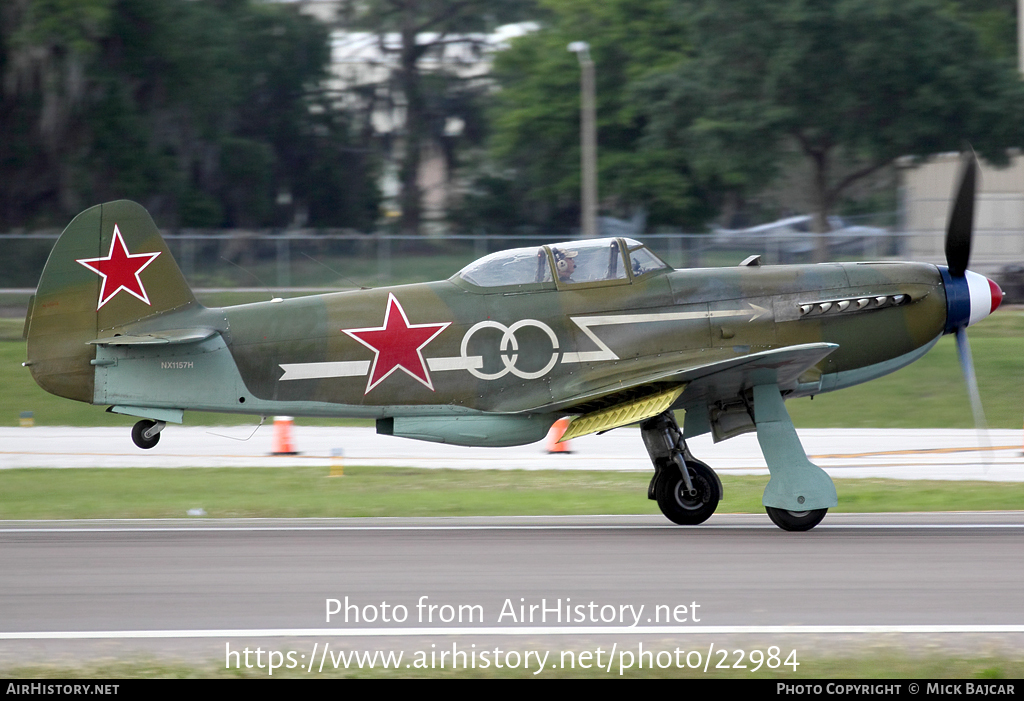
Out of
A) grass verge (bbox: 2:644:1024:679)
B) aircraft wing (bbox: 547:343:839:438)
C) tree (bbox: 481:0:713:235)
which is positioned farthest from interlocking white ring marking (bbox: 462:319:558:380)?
tree (bbox: 481:0:713:235)

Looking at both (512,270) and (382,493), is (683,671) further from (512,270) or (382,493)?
(382,493)

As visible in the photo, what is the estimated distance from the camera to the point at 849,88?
32.6 meters

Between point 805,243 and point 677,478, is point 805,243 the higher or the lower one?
the lower one

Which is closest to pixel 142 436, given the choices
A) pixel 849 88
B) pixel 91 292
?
pixel 91 292

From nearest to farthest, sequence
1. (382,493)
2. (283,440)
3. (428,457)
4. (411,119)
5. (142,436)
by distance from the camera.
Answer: (142,436)
(382,493)
(428,457)
(283,440)
(411,119)

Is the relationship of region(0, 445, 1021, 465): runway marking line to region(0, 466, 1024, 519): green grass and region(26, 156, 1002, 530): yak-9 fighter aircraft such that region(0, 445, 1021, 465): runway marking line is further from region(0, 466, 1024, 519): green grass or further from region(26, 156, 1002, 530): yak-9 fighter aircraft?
region(26, 156, 1002, 530): yak-9 fighter aircraft

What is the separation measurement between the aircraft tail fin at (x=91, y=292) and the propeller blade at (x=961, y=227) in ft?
23.1

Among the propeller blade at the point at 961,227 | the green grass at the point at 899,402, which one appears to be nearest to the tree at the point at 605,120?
the green grass at the point at 899,402

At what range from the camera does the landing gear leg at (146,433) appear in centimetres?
1034

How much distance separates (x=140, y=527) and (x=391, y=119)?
3722cm

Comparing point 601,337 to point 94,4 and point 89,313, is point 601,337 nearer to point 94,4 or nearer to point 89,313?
point 89,313

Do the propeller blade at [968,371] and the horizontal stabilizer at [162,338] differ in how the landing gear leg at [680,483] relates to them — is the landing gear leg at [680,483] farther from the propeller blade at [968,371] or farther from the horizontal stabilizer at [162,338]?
the horizontal stabilizer at [162,338]

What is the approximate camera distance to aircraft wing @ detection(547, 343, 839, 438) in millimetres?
9734

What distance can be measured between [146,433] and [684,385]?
4.78 metres
